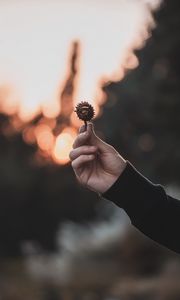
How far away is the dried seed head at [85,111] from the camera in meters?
3.34

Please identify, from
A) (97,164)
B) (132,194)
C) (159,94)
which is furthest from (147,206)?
(159,94)

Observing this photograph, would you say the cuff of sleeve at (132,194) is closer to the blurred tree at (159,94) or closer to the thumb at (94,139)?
the thumb at (94,139)

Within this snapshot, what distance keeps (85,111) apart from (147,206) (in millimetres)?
444

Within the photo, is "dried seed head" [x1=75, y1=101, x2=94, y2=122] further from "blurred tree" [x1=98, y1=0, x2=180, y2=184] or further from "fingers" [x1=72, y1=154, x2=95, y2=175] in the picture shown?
"blurred tree" [x1=98, y1=0, x2=180, y2=184]

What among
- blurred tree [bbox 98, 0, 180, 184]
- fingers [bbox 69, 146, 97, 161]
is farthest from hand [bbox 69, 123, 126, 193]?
blurred tree [bbox 98, 0, 180, 184]

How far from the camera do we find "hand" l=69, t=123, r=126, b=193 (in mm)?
3373

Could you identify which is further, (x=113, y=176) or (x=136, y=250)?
(x=136, y=250)

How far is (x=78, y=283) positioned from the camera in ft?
64.0

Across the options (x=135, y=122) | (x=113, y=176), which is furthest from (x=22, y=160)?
(x=113, y=176)

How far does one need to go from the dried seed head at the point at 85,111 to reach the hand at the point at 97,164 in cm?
4

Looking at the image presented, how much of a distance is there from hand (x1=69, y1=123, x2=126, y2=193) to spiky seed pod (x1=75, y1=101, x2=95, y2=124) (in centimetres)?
4

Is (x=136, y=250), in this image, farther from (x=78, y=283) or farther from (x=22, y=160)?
(x=22, y=160)

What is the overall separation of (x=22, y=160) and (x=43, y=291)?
2199 cm

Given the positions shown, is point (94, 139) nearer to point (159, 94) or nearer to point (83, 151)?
point (83, 151)
